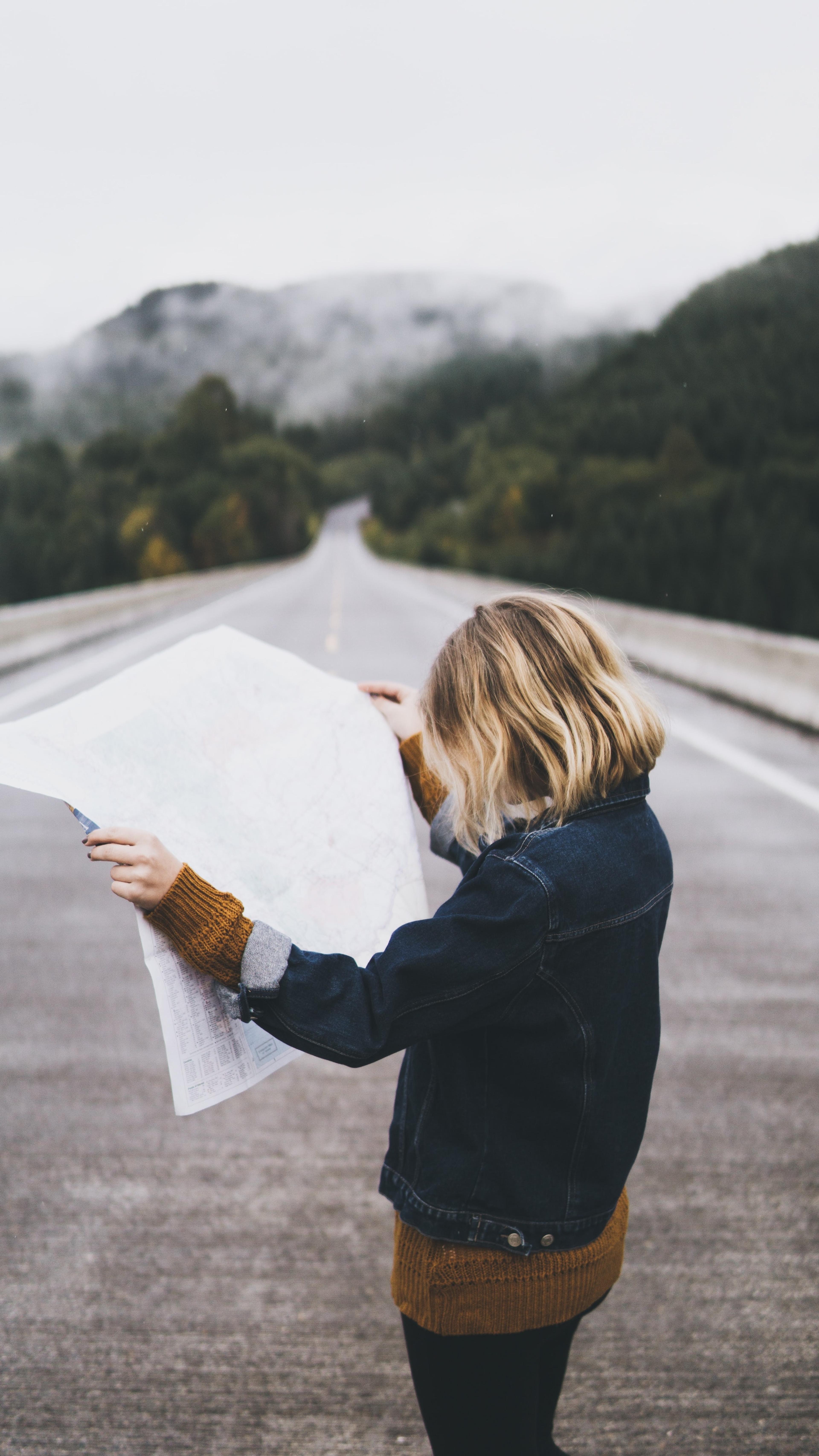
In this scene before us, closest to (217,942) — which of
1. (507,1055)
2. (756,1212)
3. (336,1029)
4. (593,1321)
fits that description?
(336,1029)

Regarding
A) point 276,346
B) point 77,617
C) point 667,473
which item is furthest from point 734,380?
point 77,617

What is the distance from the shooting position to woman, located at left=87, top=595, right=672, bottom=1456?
4.49 ft

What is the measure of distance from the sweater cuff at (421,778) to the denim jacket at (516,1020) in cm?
52

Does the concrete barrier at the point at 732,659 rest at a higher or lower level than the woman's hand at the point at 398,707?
lower

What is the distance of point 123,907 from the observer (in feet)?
19.7

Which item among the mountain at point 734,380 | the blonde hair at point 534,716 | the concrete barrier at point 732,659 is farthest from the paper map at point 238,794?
the mountain at point 734,380

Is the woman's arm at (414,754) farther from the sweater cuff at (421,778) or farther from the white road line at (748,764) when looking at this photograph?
the white road line at (748,764)

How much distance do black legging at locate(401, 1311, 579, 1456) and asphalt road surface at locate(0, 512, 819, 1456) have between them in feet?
2.34

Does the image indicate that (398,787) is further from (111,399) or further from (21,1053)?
(111,399)

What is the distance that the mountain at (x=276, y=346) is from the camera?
3100cm

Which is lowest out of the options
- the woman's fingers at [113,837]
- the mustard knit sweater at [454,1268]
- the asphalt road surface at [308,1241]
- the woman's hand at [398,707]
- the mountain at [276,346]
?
the asphalt road surface at [308,1241]

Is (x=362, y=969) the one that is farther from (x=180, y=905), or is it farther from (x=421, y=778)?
(x=421, y=778)

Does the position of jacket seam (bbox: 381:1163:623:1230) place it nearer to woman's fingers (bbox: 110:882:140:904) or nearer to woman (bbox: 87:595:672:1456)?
woman (bbox: 87:595:672:1456)

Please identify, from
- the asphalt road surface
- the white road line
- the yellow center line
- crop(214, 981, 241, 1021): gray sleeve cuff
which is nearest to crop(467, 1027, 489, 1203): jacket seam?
crop(214, 981, 241, 1021): gray sleeve cuff
